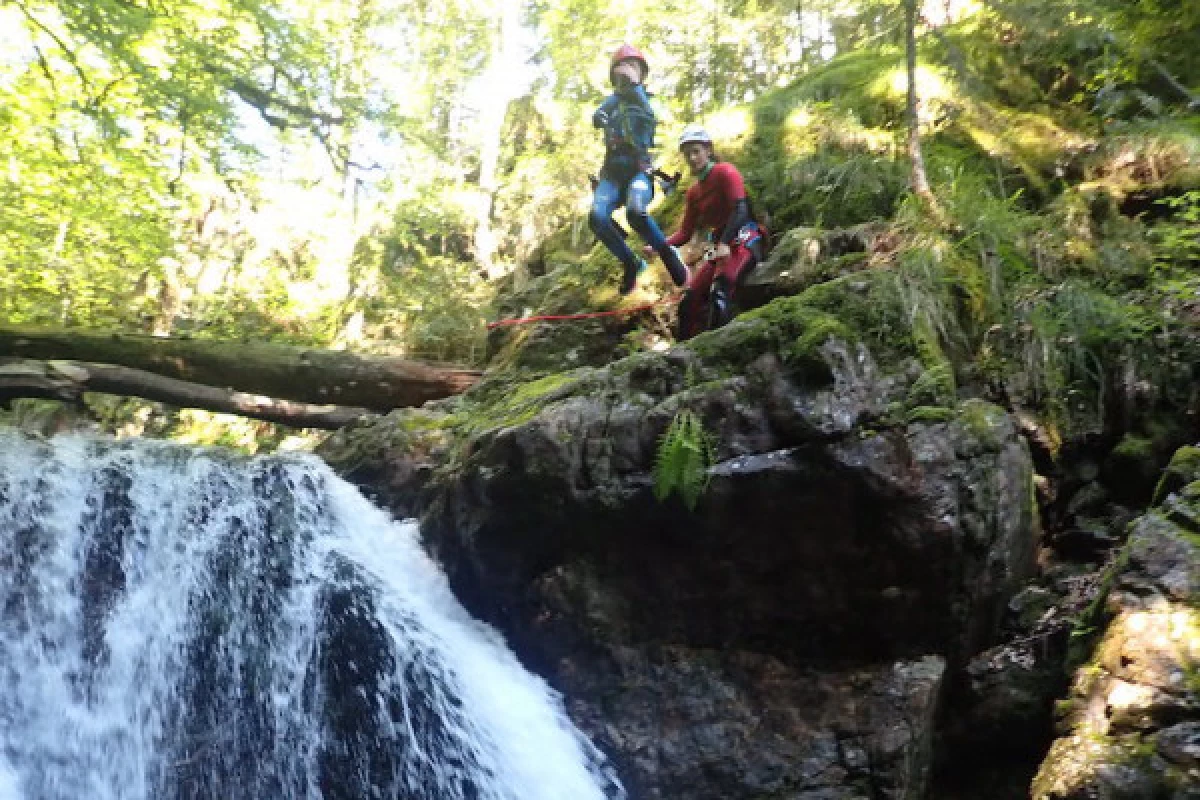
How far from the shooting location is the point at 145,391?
8.36m

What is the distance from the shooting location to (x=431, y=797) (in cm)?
448

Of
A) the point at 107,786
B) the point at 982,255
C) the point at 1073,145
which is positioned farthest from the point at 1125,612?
the point at 107,786

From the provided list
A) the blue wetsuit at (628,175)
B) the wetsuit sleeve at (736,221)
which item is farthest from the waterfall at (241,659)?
the wetsuit sleeve at (736,221)

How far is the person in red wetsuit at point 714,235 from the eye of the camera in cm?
631

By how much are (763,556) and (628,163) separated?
13.3 feet

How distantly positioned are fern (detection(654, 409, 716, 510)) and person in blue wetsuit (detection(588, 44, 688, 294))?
8.98ft

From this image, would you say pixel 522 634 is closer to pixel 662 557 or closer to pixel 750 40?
pixel 662 557

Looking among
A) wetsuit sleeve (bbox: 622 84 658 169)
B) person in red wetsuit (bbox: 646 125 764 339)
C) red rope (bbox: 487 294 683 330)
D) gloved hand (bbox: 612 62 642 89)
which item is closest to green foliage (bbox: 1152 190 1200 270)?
person in red wetsuit (bbox: 646 125 764 339)

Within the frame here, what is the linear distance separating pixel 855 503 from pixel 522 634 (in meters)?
2.44

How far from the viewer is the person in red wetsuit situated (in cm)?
631

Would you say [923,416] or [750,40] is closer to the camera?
[923,416]

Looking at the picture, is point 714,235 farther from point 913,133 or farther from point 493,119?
point 493,119

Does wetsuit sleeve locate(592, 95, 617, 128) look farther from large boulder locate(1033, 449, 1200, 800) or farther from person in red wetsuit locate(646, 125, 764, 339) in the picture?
large boulder locate(1033, 449, 1200, 800)

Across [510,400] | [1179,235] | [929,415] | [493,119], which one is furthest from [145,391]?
[1179,235]
